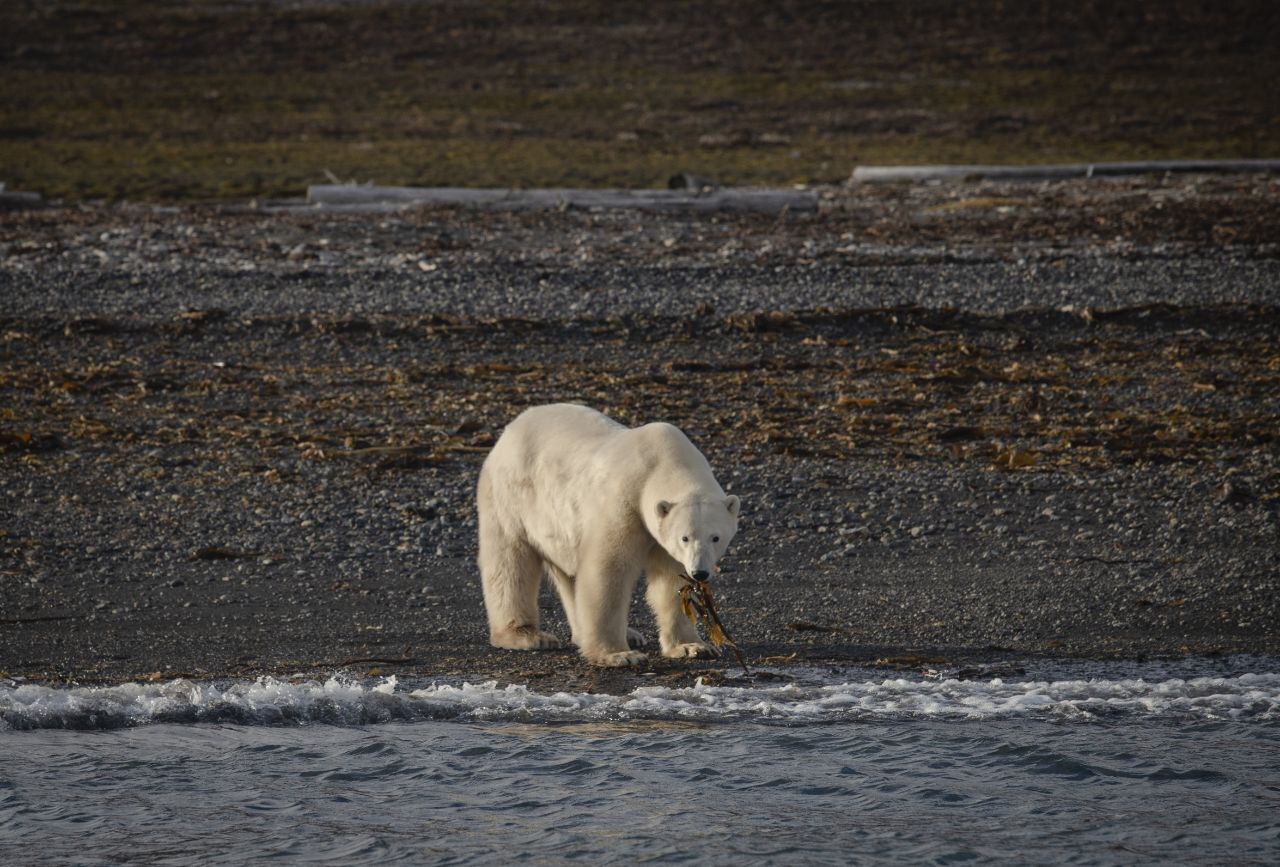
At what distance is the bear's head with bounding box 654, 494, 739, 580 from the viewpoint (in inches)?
261

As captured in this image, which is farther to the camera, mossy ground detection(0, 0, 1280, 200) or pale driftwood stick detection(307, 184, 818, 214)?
mossy ground detection(0, 0, 1280, 200)

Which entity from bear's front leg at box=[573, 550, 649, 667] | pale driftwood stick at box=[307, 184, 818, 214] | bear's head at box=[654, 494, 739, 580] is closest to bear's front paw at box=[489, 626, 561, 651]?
bear's front leg at box=[573, 550, 649, 667]

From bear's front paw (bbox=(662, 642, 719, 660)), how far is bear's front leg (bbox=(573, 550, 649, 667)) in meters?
0.14

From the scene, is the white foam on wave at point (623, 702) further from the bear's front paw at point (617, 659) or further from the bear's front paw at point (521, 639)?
the bear's front paw at point (521, 639)

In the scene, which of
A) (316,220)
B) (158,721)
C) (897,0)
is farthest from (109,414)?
(897,0)

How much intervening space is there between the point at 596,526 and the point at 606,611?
0.39 m

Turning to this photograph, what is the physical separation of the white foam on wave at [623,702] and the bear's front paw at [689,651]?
30 cm

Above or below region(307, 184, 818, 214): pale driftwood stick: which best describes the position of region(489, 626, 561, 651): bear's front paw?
below

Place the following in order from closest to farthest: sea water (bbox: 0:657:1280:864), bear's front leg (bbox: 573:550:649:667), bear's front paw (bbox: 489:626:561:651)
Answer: sea water (bbox: 0:657:1280:864)
bear's front leg (bbox: 573:550:649:667)
bear's front paw (bbox: 489:626:561:651)

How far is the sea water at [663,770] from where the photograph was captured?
593 centimetres

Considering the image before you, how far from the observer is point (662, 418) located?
11250mm

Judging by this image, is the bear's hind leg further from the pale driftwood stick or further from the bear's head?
the pale driftwood stick

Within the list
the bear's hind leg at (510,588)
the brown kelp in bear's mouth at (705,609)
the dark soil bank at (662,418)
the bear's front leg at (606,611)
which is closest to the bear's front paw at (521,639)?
the bear's hind leg at (510,588)

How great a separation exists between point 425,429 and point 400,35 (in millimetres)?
Answer: 31711
